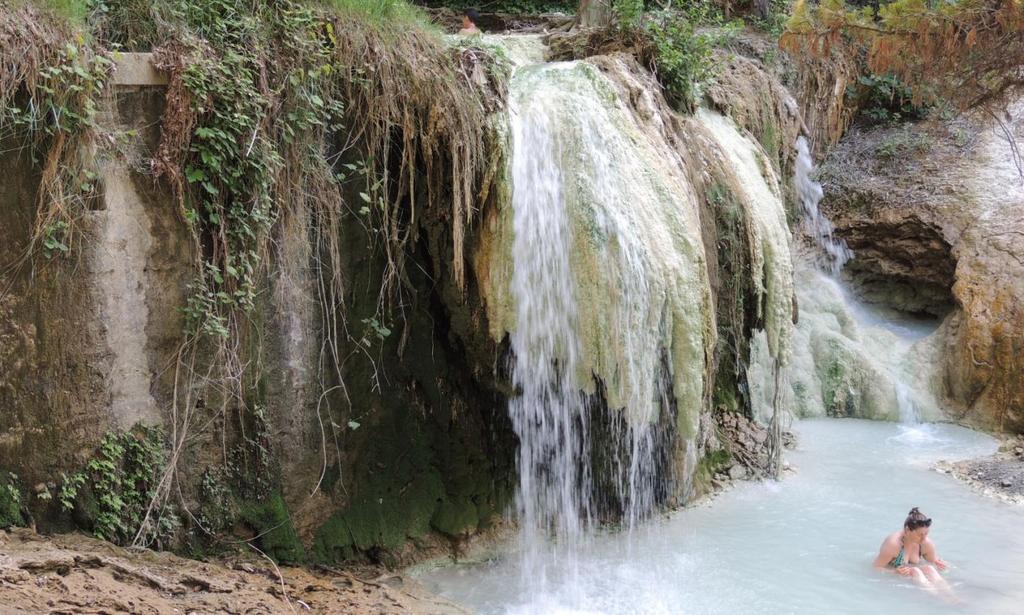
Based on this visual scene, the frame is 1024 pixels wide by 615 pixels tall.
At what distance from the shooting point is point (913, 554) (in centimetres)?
609

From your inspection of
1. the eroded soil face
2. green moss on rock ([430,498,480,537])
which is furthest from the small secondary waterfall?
the eroded soil face

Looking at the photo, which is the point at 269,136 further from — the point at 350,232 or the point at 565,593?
the point at 565,593

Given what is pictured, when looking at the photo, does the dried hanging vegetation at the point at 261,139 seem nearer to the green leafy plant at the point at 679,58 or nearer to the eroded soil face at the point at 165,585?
the eroded soil face at the point at 165,585

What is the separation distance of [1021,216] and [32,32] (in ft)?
34.1

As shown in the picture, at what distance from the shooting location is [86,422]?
487 cm

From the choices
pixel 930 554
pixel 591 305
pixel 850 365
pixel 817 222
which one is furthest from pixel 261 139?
pixel 817 222

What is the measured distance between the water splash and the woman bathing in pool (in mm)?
6017

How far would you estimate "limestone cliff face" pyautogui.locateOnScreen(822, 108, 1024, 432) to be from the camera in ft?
32.1

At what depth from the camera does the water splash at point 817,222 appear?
11.6 m

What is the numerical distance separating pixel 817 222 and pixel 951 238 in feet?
5.61

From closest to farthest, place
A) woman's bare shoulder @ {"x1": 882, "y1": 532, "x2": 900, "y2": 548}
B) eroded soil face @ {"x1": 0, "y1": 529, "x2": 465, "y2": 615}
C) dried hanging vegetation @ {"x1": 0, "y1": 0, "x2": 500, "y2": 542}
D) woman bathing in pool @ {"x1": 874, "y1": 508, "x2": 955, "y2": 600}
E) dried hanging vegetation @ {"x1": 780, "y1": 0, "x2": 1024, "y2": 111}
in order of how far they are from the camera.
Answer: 1. eroded soil face @ {"x1": 0, "y1": 529, "x2": 465, "y2": 615}
2. dried hanging vegetation @ {"x1": 0, "y1": 0, "x2": 500, "y2": 542}
3. dried hanging vegetation @ {"x1": 780, "y1": 0, "x2": 1024, "y2": 111}
4. woman bathing in pool @ {"x1": 874, "y1": 508, "x2": 955, "y2": 600}
5. woman's bare shoulder @ {"x1": 882, "y1": 532, "x2": 900, "y2": 548}

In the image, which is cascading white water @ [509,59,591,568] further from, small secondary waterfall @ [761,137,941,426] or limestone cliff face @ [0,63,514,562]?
small secondary waterfall @ [761,137,941,426]

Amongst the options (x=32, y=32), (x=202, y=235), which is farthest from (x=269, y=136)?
(x=32, y=32)

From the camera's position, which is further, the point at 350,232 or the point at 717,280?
the point at 717,280
